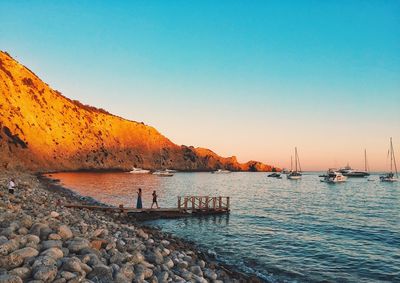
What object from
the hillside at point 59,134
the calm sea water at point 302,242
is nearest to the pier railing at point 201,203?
the calm sea water at point 302,242

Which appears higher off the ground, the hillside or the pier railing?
the hillside

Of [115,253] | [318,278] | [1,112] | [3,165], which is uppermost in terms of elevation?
[1,112]

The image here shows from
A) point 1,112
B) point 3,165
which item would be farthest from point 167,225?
point 1,112

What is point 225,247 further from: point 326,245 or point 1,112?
point 1,112

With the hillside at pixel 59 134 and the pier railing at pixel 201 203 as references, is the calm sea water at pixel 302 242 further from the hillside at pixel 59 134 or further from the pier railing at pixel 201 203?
the hillside at pixel 59 134

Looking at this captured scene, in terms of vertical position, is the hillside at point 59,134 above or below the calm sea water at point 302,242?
above

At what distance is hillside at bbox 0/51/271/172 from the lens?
3652 inches

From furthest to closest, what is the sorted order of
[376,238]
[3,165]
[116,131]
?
1. [116,131]
2. [3,165]
3. [376,238]

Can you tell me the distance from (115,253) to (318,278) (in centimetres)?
1055

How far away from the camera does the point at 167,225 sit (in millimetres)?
28250

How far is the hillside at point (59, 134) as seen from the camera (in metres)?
92.8

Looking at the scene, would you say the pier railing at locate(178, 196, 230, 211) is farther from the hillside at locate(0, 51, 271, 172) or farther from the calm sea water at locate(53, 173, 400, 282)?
the hillside at locate(0, 51, 271, 172)

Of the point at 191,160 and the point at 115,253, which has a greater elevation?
the point at 191,160

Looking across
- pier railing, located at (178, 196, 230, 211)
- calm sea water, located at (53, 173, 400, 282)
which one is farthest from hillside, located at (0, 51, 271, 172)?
calm sea water, located at (53, 173, 400, 282)
